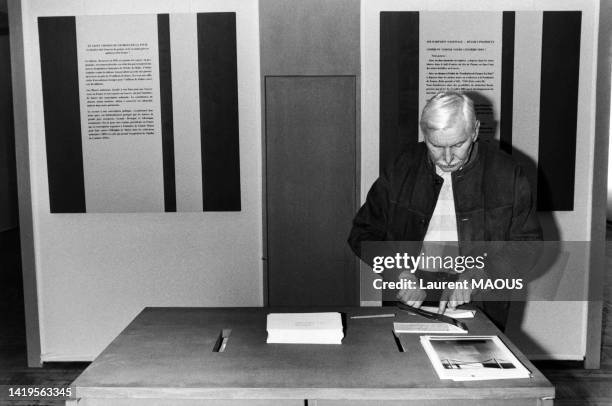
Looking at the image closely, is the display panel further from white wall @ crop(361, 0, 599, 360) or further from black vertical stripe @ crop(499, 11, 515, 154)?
black vertical stripe @ crop(499, 11, 515, 154)

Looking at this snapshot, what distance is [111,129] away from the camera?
12.4ft

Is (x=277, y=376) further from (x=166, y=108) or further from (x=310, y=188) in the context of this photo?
(x=166, y=108)

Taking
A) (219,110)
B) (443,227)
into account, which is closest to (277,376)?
(443,227)

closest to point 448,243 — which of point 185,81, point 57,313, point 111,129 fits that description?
point 185,81

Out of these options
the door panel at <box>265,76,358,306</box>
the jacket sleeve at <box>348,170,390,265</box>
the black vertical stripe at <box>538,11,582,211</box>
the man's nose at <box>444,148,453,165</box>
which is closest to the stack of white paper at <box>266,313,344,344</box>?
the jacket sleeve at <box>348,170,390,265</box>

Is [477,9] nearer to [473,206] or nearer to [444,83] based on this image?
[444,83]

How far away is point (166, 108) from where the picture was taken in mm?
3754

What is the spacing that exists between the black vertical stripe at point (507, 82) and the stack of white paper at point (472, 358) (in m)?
2.08

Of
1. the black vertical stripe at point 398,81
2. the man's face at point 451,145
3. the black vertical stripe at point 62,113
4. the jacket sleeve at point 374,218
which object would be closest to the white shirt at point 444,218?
the man's face at point 451,145

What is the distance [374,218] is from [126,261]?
1957 millimetres

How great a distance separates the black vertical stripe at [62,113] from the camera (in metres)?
3.72

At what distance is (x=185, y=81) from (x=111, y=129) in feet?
1.82

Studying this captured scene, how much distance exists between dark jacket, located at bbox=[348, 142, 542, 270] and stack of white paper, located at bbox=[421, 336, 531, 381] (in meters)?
0.56

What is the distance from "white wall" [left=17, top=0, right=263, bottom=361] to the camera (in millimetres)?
3842
